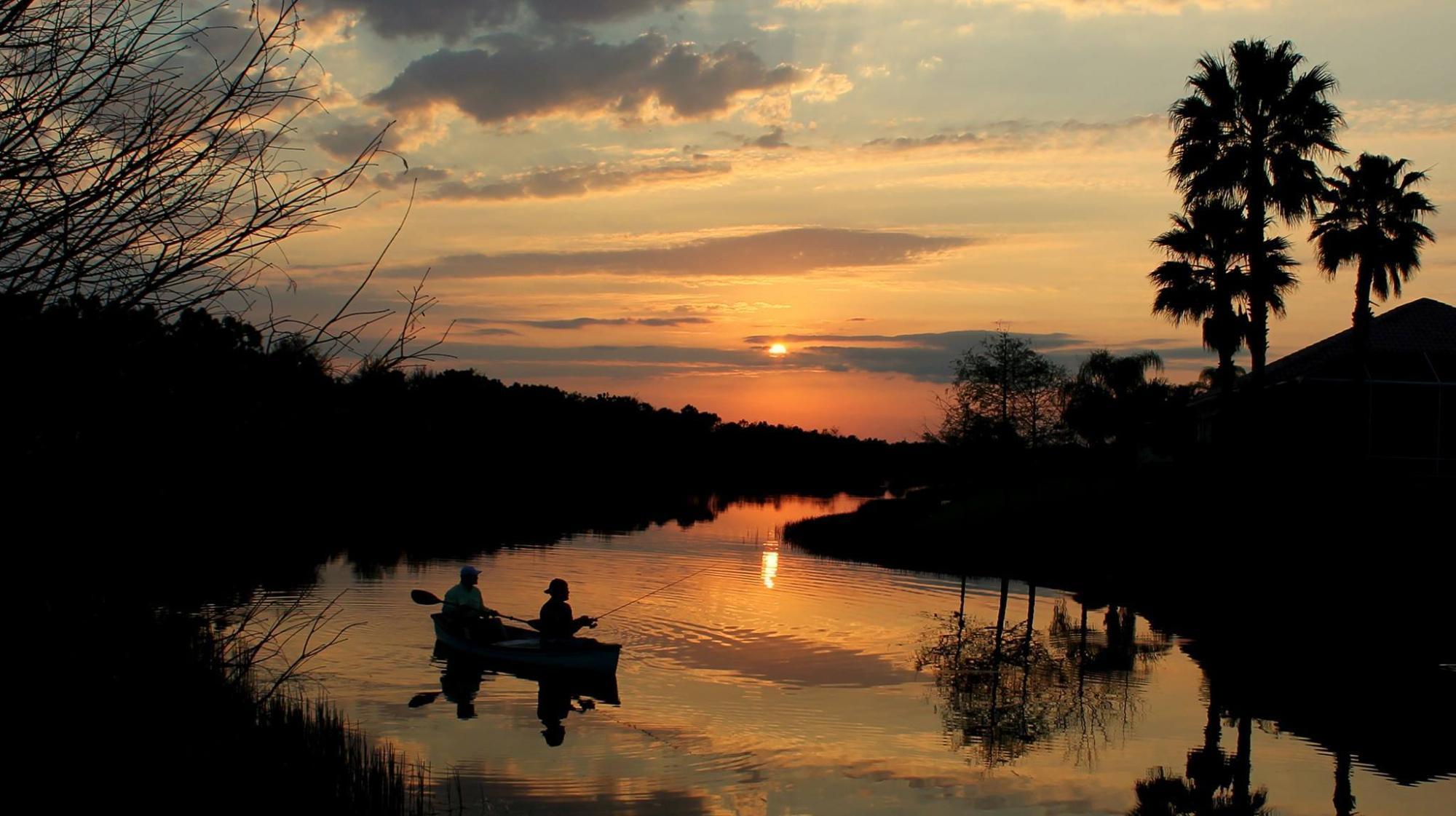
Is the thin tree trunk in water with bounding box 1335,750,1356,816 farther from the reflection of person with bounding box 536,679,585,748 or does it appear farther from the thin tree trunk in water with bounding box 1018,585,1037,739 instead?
the reflection of person with bounding box 536,679,585,748

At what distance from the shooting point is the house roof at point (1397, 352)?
45531mm

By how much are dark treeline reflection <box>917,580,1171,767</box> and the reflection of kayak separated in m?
5.58

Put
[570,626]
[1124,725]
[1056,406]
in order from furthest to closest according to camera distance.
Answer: [1056,406] → [570,626] → [1124,725]

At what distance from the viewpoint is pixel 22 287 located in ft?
21.0

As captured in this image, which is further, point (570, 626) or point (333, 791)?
point (570, 626)

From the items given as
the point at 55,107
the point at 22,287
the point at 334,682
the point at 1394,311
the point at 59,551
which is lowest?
the point at 334,682

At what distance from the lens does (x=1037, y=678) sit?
21625 millimetres

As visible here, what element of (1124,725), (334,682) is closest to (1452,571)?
(1124,725)

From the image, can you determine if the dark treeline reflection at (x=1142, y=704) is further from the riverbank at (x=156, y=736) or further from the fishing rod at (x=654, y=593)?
the riverbank at (x=156, y=736)

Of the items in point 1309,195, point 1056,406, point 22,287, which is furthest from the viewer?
point 1056,406

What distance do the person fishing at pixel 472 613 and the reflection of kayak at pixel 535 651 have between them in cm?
17

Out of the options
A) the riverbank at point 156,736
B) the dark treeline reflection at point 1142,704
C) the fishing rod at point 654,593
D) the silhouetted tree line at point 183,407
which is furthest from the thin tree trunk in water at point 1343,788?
the fishing rod at point 654,593

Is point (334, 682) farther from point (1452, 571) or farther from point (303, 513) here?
point (1452, 571)

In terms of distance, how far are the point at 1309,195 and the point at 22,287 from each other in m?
35.4
